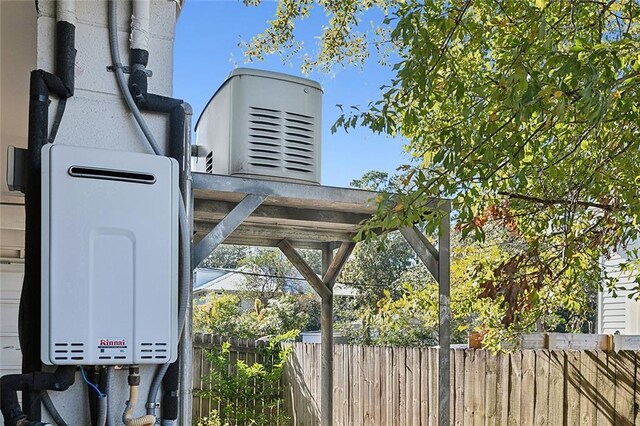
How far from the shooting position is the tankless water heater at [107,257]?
1.79 metres

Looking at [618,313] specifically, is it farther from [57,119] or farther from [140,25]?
[57,119]

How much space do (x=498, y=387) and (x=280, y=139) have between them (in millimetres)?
2310

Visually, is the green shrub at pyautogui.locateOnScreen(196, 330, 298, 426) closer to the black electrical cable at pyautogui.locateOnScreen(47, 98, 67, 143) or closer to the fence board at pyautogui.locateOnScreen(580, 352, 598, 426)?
the fence board at pyautogui.locateOnScreen(580, 352, 598, 426)

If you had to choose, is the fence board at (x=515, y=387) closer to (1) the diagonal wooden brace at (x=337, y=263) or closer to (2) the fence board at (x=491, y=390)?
(2) the fence board at (x=491, y=390)

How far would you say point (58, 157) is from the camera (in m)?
1.81

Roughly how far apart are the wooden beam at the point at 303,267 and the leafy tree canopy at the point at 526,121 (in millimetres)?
1446

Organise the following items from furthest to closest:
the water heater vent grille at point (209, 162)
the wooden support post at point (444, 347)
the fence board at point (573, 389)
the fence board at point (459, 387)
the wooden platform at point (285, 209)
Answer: the fence board at point (459, 387) < the fence board at point (573, 389) < the wooden support post at point (444, 347) < the water heater vent grille at point (209, 162) < the wooden platform at point (285, 209)

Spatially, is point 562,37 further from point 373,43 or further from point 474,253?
point 373,43

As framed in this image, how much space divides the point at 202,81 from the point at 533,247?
405 inches

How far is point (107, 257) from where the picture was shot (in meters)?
1.85

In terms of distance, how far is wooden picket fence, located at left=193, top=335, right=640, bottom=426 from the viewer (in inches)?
148

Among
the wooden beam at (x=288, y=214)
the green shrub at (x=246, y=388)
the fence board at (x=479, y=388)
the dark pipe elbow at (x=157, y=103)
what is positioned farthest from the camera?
the green shrub at (x=246, y=388)

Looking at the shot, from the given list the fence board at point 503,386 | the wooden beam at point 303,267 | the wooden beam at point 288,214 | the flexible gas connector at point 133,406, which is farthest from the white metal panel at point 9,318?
the fence board at point 503,386

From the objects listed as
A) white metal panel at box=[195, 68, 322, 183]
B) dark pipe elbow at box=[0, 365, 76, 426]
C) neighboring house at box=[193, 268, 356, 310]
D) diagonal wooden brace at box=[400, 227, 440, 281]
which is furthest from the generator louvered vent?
neighboring house at box=[193, 268, 356, 310]
